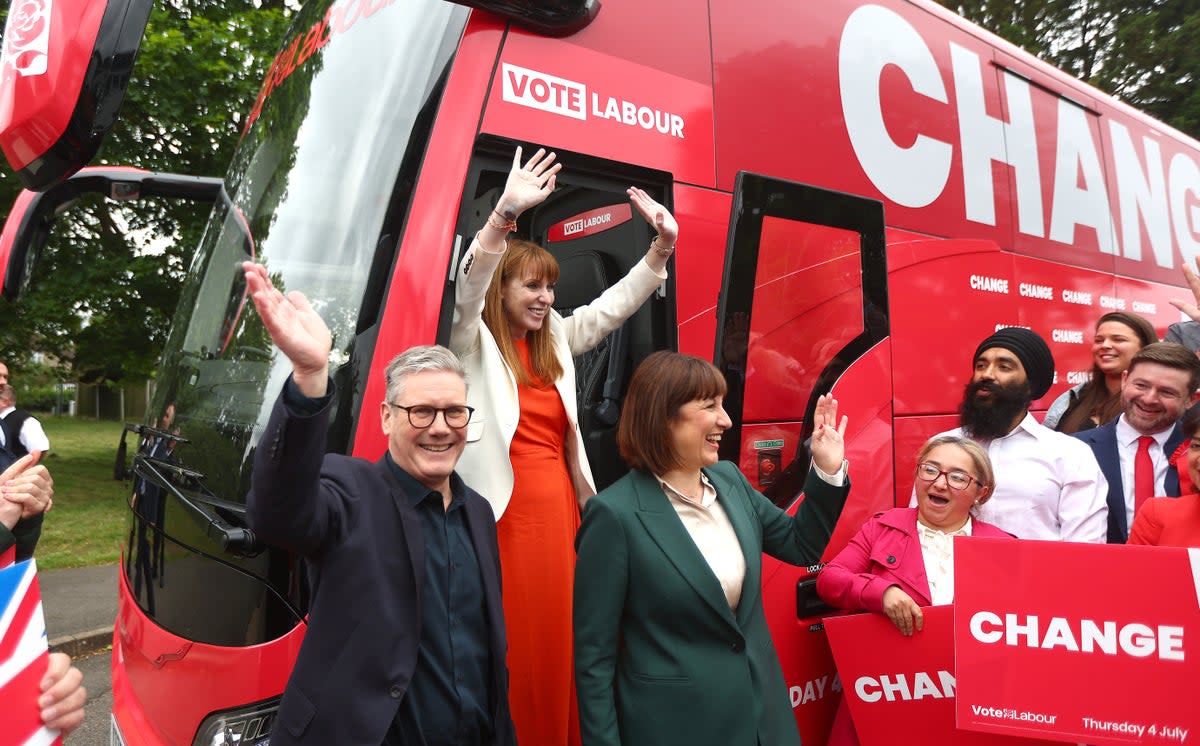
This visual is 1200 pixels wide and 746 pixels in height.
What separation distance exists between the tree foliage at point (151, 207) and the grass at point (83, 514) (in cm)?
195

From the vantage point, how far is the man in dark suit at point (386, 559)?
1550mm

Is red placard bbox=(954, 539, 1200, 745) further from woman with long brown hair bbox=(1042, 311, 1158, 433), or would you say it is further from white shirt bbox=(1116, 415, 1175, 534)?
woman with long brown hair bbox=(1042, 311, 1158, 433)

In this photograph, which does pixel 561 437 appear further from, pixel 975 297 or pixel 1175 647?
pixel 975 297

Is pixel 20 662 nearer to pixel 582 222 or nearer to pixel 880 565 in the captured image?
pixel 880 565

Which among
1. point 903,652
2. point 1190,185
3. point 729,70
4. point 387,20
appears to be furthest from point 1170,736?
point 1190,185

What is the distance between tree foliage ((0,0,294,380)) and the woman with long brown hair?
8.99 meters

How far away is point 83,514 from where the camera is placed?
11.2 m

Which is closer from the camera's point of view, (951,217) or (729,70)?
(729,70)

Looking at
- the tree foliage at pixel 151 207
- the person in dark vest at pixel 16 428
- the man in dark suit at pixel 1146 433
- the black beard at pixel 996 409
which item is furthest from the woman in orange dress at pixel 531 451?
the tree foliage at pixel 151 207

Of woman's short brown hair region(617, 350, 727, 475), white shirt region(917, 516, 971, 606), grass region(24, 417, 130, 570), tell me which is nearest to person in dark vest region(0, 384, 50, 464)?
grass region(24, 417, 130, 570)

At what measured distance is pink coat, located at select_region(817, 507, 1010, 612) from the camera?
269cm

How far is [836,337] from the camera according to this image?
3273 mm

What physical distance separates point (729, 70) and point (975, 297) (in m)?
1.77

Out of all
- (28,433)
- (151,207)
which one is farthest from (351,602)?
(151,207)
